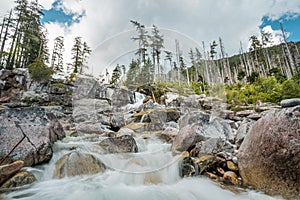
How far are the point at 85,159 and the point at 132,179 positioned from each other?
127 cm

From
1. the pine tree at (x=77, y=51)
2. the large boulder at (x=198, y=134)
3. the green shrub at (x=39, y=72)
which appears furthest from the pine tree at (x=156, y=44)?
the pine tree at (x=77, y=51)

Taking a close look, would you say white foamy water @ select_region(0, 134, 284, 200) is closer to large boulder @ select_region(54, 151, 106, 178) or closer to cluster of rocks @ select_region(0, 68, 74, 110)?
large boulder @ select_region(54, 151, 106, 178)

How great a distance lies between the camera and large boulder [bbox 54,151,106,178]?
3951 millimetres

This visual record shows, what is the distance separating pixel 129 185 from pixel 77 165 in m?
1.33

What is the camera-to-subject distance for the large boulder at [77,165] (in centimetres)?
395

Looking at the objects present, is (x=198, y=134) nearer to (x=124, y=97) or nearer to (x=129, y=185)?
(x=129, y=185)

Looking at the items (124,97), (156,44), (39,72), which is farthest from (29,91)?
(156,44)

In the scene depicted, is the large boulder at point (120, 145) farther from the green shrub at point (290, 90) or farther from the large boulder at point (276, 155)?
the green shrub at point (290, 90)

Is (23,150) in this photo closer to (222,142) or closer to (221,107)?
(222,142)

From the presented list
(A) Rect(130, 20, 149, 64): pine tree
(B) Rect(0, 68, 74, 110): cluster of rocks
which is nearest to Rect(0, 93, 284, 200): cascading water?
(A) Rect(130, 20, 149, 64): pine tree

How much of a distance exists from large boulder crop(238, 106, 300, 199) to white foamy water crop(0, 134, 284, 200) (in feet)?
0.90

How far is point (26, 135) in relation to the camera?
4301 millimetres

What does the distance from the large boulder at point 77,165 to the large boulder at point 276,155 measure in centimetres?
A: 333

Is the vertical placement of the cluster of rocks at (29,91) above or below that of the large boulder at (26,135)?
above
